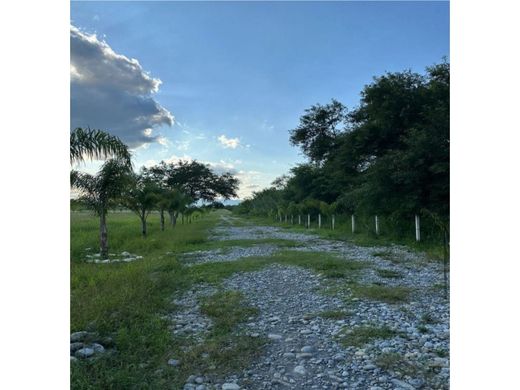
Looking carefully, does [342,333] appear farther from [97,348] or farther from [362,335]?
[97,348]

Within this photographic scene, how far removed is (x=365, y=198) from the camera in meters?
16.5

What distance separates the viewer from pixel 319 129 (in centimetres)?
3259

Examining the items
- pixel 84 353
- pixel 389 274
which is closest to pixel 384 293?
pixel 389 274

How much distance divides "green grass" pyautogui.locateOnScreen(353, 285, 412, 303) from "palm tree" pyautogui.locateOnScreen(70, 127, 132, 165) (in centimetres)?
703

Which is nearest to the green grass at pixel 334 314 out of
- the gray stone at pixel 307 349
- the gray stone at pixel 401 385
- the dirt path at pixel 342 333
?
the dirt path at pixel 342 333

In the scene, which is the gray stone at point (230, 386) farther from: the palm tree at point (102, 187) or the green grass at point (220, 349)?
the palm tree at point (102, 187)

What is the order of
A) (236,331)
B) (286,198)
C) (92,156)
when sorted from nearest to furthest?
(236,331) < (92,156) < (286,198)

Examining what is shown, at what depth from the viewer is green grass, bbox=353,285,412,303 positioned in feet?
20.7
